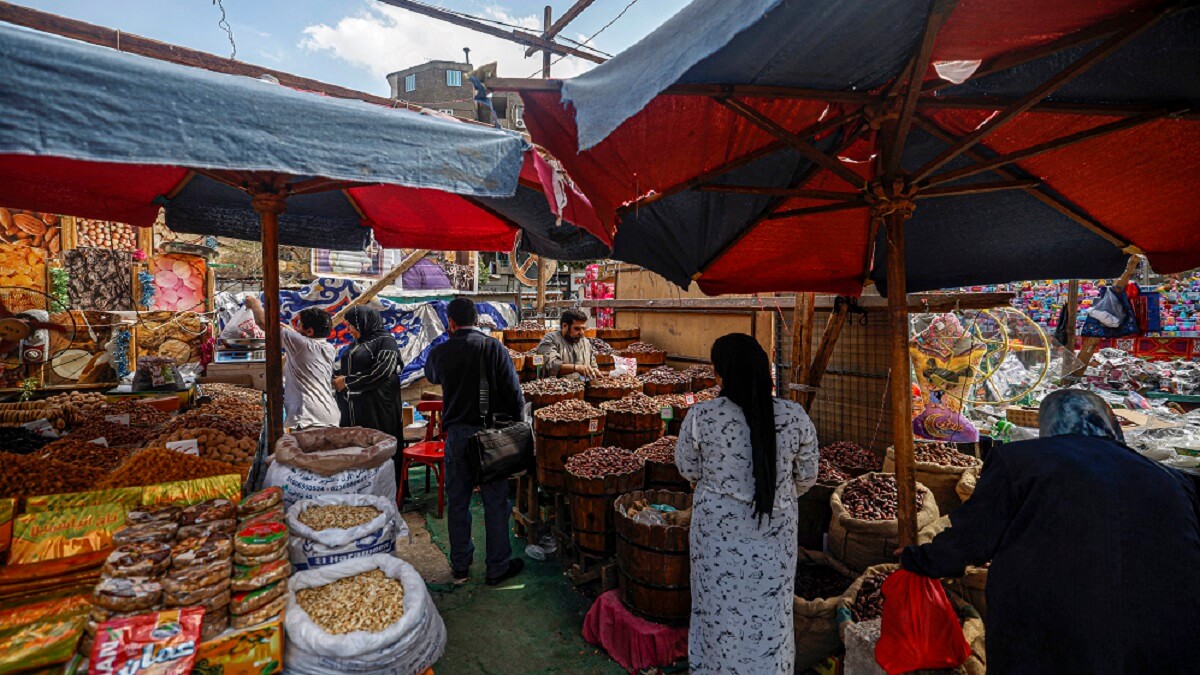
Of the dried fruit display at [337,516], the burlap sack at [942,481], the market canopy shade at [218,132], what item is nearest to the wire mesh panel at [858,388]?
the burlap sack at [942,481]

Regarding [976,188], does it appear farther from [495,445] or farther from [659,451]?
[495,445]

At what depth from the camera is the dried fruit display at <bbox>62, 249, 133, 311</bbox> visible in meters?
10.6

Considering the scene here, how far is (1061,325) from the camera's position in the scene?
1016 centimetres

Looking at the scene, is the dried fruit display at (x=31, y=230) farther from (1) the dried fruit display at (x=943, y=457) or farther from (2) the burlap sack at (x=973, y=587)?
(2) the burlap sack at (x=973, y=587)

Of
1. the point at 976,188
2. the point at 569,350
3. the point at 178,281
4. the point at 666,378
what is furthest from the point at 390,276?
the point at 976,188

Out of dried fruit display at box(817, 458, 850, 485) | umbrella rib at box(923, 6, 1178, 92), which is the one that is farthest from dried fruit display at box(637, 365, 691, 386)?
umbrella rib at box(923, 6, 1178, 92)

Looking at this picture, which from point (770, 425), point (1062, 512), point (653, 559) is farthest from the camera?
point (653, 559)

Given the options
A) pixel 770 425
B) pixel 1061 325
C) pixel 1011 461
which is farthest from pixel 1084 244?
pixel 1061 325

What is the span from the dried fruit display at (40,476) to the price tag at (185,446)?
0.36 meters

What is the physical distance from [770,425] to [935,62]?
1.77 metres

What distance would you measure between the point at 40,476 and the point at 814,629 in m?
4.37

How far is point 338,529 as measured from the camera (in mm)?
2576

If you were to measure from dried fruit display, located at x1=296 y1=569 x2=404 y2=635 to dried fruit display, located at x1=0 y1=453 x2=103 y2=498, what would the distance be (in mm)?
1439

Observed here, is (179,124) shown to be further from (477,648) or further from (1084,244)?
(1084,244)
